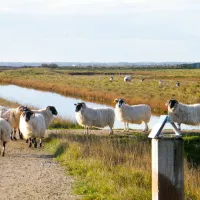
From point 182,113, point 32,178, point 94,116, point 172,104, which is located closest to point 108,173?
point 32,178

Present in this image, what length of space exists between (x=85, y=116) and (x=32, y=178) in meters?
9.41

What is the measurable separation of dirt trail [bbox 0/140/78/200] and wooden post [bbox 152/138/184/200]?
14.2 ft

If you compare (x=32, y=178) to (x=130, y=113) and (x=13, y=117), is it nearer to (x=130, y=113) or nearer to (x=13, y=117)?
(x=13, y=117)

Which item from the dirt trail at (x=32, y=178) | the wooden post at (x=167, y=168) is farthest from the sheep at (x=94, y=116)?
the wooden post at (x=167, y=168)

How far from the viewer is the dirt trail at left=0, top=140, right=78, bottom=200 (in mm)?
9102

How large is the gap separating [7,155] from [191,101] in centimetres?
2322

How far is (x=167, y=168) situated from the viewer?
15.0 ft

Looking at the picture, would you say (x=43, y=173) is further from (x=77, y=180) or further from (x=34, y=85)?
(x=34, y=85)

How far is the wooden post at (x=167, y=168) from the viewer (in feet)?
14.9

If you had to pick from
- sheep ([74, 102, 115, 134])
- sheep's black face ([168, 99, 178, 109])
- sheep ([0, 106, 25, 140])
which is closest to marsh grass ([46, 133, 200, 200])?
sheep ([0, 106, 25, 140])

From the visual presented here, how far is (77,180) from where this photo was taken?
33.6 ft

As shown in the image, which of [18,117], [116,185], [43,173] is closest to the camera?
[116,185]

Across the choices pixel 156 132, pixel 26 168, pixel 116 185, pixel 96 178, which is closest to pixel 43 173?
pixel 26 168

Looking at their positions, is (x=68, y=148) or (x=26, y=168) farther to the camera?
(x=68, y=148)
